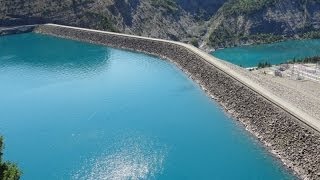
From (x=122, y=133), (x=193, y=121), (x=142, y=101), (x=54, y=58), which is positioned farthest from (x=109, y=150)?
(x=54, y=58)

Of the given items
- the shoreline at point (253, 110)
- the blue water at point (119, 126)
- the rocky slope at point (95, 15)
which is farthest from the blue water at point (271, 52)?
the blue water at point (119, 126)

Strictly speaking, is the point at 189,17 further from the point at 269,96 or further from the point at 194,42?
the point at 269,96

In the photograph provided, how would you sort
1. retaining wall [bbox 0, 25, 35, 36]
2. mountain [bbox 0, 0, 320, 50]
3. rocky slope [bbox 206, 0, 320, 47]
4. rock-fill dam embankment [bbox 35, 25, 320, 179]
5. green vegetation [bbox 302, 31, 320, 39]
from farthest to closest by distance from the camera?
green vegetation [bbox 302, 31, 320, 39], rocky slope [bbox 206, 0, 320, 47], mountain [bbox 0, 0, 320, 50], retaining wall [bbox 0, 25, 35, 36], rock-fill dam embankment [bbox 35, 25, 320, 179]

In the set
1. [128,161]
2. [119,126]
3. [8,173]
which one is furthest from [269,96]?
[8,173]

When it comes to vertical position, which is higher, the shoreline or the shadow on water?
the shoreline

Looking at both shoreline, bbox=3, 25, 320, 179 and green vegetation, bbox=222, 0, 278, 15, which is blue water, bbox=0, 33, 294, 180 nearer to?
shoreline, bbox=3, 25, 320, 179

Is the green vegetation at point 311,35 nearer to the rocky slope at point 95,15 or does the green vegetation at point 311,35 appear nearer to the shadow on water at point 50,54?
the rocky slope at point 95,15

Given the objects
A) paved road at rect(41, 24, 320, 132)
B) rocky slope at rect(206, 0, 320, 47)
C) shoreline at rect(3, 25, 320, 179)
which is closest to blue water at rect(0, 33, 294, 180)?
shoreline at rect(3, 25, 320, 179)
